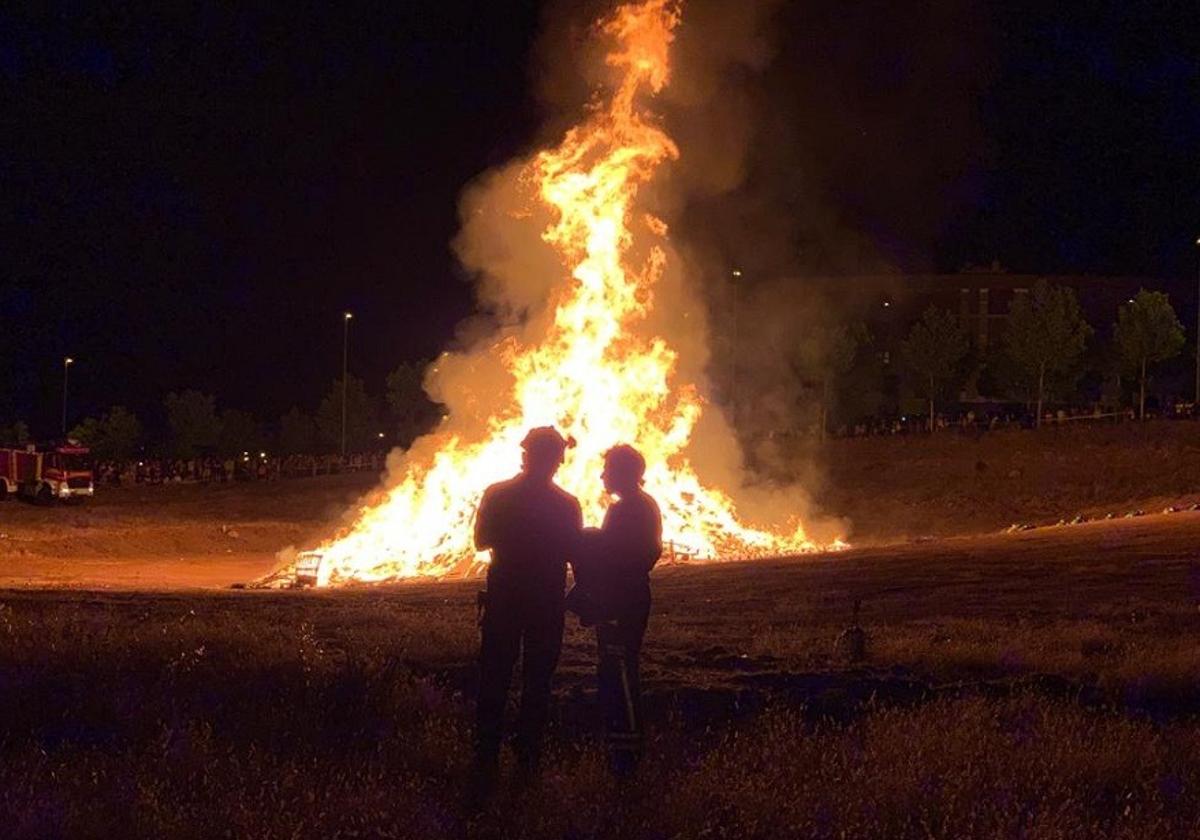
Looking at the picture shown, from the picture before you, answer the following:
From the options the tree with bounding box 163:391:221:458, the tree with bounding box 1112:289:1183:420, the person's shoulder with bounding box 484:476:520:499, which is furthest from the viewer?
the tree with bounding box 163:391:221:458

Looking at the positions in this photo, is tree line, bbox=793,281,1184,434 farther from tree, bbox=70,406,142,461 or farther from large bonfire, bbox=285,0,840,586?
tree, bbox=70,406,142,461

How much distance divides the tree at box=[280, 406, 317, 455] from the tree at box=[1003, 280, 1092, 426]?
114ft

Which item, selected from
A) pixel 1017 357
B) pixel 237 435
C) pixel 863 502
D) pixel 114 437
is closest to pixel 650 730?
pixel 863 502

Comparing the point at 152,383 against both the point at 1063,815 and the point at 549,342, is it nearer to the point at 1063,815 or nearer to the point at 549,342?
the point at 549,342

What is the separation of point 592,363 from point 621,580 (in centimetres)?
2058

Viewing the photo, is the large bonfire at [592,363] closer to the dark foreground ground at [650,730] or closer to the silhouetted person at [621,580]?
the dark foreground ground at [650,730]

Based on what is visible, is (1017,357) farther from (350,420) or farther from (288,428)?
(288,428)

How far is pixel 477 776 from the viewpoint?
20.5 ft

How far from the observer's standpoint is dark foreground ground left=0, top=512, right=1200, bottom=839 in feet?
18.6

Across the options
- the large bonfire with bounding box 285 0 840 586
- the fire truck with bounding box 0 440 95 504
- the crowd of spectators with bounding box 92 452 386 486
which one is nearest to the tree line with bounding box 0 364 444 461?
the crowd of spectators with bounding box 92 452 386 486

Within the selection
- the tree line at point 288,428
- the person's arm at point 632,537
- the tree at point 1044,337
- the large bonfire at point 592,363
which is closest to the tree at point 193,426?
the tree line at point 288,428

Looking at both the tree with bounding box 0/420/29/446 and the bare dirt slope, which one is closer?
the bare dirt slope

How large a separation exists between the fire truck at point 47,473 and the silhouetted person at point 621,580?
43.1 m

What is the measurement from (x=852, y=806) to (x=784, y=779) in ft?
1.45
